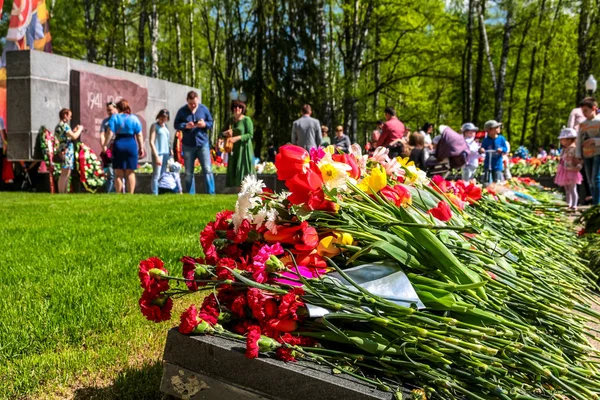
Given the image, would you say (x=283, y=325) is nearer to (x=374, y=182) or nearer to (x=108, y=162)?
(x=374, y=182)

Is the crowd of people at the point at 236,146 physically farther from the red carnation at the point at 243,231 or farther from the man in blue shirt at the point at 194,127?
the red carnation at the point at 243,231

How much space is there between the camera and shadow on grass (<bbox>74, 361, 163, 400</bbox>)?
2.37 m

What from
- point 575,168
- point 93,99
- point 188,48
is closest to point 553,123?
point 188,48

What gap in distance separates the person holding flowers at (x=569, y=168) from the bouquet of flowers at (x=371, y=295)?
9.96m

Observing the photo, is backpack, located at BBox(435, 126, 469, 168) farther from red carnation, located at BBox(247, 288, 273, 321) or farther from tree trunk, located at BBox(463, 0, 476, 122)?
tree trunk, located at BBox(463, 0, 476, 122)

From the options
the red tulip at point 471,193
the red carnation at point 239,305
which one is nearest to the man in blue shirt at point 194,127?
the red tulip at point 471,193

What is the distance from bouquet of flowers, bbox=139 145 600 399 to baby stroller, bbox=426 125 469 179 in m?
8.11

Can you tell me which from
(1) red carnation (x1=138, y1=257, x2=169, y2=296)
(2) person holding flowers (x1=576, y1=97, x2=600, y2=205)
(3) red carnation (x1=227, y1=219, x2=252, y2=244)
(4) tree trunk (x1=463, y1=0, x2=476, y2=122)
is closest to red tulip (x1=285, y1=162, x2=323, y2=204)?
(3) red carnation (x1=227, y1=219, x2=252, y2=244)

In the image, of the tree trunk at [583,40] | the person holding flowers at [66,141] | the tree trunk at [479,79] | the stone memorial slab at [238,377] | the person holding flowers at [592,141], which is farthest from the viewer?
the tree trunk at [479,79]

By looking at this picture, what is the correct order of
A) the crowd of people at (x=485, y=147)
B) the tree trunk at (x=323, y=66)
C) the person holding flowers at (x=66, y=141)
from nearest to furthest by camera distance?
the crowd of people at (x=485, y=147) → the person holding flowers at (x=66, y=141) → the tree trunk at (x=323, y=66)

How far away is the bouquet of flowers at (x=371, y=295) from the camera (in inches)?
68.6

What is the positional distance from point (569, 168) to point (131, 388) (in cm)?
1105

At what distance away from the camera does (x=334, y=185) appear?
219 cm

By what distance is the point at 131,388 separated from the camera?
94.7 inches
